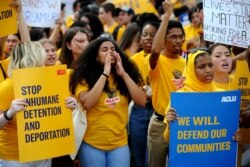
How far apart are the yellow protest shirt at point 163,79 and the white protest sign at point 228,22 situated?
0.51 metres

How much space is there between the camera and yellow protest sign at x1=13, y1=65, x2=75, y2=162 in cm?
611

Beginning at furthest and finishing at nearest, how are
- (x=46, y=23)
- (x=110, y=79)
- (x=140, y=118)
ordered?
(x=46, y=23), (x=140, y=118), (x=110, y=79)

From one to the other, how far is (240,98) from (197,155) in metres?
0.66

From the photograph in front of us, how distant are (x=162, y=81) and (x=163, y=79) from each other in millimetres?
23

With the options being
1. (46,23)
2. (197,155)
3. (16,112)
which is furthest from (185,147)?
(46,23)

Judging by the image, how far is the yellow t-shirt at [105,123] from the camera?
6.92m

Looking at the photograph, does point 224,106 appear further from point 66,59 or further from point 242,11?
point 66,59

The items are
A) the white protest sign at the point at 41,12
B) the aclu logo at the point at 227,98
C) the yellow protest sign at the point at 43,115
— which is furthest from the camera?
the white protest sign at the point at 41,12

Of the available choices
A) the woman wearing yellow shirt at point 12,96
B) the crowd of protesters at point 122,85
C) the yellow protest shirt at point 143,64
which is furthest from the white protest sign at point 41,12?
the woman wearing yellow shirt at point 12,96

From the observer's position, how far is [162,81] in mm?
7598

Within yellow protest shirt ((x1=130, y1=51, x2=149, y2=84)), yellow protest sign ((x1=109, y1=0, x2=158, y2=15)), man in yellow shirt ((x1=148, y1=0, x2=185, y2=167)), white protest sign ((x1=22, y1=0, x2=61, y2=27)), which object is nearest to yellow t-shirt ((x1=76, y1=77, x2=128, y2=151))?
man in yellow shirt ((x1=148, y1=0, x2=185, y2=167))

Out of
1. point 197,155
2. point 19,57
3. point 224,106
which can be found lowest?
point 197,155

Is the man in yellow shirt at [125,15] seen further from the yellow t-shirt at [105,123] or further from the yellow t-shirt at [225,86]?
the yellow t-shirt at [105,123]

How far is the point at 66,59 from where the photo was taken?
8484 mm
